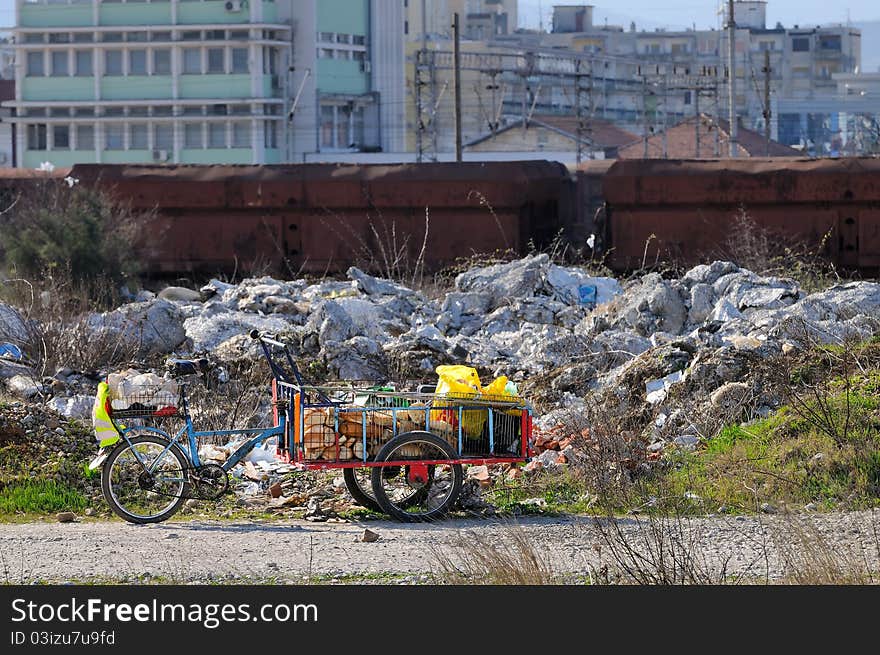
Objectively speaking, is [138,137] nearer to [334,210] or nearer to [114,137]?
[114,137]

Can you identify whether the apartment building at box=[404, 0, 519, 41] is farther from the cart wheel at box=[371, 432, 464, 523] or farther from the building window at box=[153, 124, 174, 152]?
the cart wheel at box=[371, 432, 464, 523]

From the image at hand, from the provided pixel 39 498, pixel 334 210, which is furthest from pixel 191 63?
pixel 39 498

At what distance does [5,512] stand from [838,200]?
14.7 metres

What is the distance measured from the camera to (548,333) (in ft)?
48.5

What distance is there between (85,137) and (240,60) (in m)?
9.13

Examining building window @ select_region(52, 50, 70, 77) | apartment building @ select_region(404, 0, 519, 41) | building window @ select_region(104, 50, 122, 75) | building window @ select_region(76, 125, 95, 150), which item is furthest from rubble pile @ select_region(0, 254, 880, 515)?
apartment building @ select_region(404, 0, 519, 41)

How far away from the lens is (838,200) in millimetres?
20391

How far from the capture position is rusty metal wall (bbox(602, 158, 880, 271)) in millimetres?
20297

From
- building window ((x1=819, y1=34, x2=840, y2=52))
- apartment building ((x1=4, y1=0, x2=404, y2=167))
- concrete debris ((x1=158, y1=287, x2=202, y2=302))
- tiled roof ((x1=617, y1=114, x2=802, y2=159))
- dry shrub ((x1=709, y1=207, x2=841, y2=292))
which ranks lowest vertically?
concrete debris ((x1=158, y1=287, x2=202, y2=302))

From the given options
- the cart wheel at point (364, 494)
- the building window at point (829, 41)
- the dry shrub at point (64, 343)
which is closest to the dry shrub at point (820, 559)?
the cart wheel at point (364, 494)

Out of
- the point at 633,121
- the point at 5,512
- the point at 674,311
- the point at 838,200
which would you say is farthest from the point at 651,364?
the point at 633,121

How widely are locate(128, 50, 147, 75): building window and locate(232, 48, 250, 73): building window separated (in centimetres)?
474

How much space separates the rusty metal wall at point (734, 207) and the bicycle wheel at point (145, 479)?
12.5 m

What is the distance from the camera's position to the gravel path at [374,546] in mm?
6945
